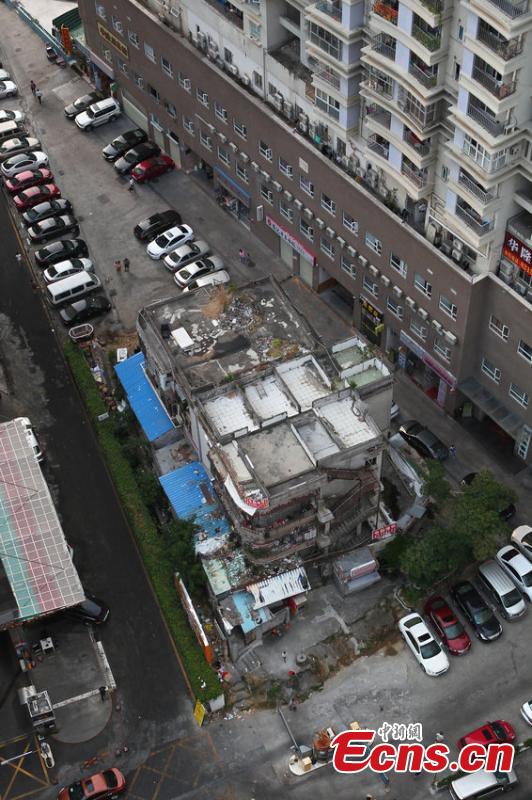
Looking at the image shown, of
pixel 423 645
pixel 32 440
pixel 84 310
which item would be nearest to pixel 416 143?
pixel 423 645

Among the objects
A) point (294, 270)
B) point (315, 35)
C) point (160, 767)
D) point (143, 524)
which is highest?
point (315, 35)

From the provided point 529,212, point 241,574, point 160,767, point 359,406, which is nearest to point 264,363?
point 359,406

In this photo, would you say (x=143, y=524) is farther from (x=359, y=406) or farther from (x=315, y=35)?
(x=315, y=35)

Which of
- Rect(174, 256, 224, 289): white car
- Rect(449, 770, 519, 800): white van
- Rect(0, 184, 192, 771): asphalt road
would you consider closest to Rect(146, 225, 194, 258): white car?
Rect(174, 256, 224, 289): white car

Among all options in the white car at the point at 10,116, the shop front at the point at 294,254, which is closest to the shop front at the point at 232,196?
the shop front at the point at 294,254

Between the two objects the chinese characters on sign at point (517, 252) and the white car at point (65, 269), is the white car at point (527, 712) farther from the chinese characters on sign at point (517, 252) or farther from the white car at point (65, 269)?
the white car at point (65, 269)
